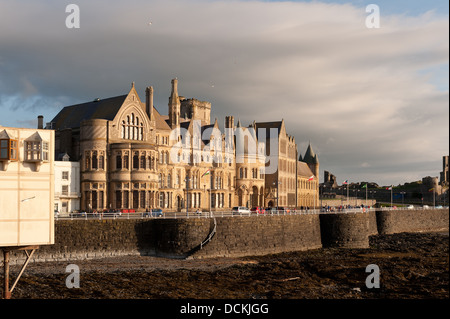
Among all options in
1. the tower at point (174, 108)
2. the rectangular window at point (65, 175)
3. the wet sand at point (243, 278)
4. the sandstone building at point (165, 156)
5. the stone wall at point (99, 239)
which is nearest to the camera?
the wet sand at point (243, 278)

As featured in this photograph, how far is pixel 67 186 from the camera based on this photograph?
75.6 meters

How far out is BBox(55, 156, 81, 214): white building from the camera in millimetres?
74500

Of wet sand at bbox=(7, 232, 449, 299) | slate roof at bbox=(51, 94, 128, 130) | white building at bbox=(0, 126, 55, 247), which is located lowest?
wet sand at bbox=(7, 232, 449, 299)

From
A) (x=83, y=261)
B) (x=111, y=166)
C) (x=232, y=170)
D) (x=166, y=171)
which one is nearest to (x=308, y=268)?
(x=83, y=261)

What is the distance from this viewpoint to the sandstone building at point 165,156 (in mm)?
78000

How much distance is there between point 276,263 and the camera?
55.8 metres

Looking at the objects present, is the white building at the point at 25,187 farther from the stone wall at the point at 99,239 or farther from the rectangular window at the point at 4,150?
the stone wall at the point at 99,239

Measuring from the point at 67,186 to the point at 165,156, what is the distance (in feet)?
60.7

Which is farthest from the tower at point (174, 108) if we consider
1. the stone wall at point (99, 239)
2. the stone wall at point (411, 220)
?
the stone wall at point (99, 239)

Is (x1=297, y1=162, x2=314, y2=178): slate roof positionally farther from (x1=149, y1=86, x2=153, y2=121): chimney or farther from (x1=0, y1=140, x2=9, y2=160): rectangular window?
(x1=0, y1=140, x2=9, y2=160): rectangular window

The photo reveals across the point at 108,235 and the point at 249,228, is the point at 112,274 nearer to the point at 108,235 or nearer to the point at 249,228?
the point at 108,235

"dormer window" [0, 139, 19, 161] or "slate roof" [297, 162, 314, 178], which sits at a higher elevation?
"slate roof" [297, 162, 314, 178]

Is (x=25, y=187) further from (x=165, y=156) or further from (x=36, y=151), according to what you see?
(x=165, y=156)

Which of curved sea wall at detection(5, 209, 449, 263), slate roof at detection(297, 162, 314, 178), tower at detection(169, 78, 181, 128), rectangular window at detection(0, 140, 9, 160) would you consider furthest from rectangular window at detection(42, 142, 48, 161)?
slate roof at detection(297, 162, 314, 178)
